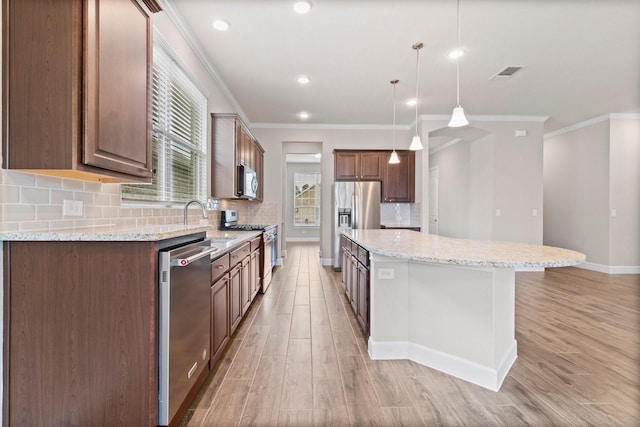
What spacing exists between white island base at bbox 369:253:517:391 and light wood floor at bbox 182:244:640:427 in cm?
11

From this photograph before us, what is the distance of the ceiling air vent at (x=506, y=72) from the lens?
12.1ft

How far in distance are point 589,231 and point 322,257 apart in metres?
5.21

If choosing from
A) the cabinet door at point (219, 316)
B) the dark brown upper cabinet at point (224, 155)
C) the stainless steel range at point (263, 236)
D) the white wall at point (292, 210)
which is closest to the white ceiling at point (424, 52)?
the dark brown upper cabinet at point (224, 155)

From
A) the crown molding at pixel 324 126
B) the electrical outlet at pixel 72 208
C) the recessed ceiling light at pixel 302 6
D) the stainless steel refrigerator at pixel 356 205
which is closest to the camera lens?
the electrical outlet at pixel 72 208

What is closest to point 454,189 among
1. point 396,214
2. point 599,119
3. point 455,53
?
point 396,214

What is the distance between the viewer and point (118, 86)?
58.7 inches

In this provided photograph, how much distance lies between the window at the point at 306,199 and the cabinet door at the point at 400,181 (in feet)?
15.4

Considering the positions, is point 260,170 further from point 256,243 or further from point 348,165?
point 256,243

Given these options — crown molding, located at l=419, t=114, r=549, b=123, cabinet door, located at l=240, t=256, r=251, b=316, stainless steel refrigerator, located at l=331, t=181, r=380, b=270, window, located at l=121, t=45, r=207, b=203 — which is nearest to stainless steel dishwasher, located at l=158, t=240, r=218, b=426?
window, located at l=121, t=45, r=207, b=203

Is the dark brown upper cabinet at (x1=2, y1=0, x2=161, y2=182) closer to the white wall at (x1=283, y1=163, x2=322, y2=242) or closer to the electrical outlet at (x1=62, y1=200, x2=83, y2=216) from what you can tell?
the electrical outlet at (x1=62, y1=200, x2=83, y2=216)

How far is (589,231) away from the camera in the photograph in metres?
5.75

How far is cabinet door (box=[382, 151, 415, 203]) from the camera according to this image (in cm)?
590

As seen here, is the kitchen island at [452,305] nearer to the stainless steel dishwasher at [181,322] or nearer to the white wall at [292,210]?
the stainless steel dishwasher at [181,322]

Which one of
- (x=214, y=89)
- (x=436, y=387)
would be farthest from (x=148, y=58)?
(x=436, y=387)
